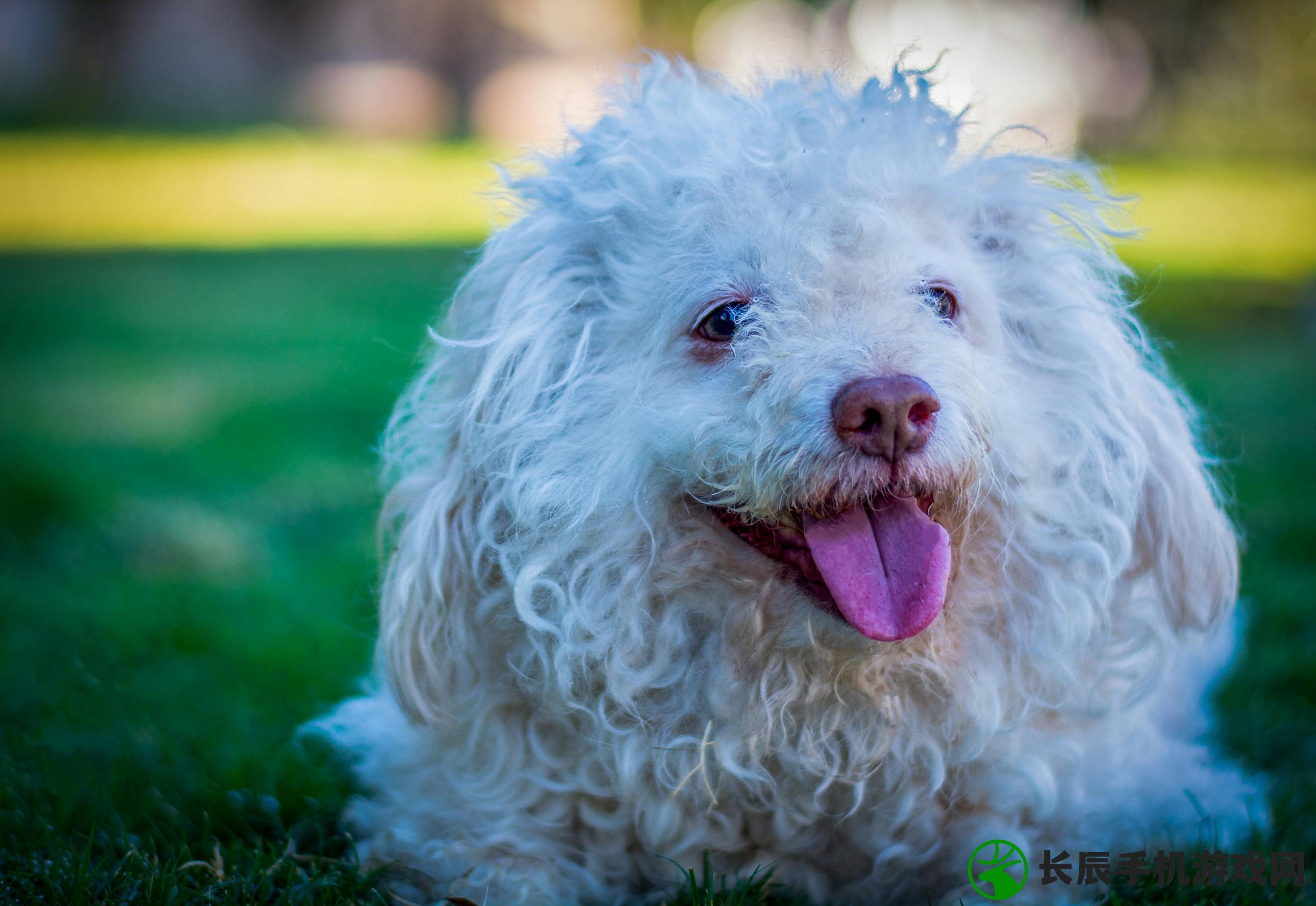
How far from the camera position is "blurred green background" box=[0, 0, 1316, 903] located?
2.73 m

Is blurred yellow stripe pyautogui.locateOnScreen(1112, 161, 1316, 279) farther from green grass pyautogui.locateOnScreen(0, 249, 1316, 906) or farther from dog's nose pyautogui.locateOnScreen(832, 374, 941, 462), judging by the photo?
dog's nose pyautogui.locateOnScreen(832, 374, 941, 462)

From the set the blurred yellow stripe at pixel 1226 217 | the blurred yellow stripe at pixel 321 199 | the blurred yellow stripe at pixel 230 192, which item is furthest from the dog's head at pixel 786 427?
the blurred yellow stripe at pixel 230 192

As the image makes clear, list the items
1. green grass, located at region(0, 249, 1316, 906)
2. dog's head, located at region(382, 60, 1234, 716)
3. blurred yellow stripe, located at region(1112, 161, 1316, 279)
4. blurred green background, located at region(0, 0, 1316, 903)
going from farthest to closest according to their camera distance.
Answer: blurred yellow stripe, located at region(1112, 161, 1316, 279), blurred green background, located at region(0, 0, 1316, 903), green grass, located at region(0, 249, 1316, 906), dog's head, located at region(382, 60, 1234, 716)

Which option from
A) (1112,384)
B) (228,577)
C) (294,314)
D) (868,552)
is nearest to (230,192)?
(294,314)

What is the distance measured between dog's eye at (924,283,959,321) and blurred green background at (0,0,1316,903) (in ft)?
1.54

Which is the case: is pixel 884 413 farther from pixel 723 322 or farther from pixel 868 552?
pixel 723 322

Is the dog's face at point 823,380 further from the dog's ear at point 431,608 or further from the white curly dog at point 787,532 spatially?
the dog's ear at point 431,608

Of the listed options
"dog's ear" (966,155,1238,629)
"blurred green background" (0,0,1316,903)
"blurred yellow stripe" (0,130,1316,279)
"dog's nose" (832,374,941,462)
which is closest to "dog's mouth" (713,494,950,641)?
"dog's nose" (832,374,941,462)

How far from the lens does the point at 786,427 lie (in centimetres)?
194

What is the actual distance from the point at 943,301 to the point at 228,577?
3.07 m

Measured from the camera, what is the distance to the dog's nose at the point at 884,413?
1.88 meters

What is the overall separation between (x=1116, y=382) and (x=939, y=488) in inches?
21.3

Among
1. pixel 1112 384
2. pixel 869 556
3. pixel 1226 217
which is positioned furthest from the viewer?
pixel 1226 217

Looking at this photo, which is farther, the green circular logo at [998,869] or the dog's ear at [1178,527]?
the dog's ear at [1178,527]
